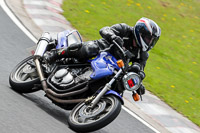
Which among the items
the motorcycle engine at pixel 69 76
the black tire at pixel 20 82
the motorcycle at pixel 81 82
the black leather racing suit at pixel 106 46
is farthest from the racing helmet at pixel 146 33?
the black tire at pixel 20 82

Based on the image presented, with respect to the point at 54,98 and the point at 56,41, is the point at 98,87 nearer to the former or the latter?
the point at 54,98

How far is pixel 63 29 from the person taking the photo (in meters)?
9.98

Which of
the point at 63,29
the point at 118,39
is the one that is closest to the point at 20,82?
the point at 118,39

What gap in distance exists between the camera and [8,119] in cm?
478

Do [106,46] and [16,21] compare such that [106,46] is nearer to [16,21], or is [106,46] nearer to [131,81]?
[131,81]

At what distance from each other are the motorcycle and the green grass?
302 cm

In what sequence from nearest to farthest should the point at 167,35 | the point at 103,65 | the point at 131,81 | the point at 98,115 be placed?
the point at 98,115
the point at 131,81
the point at 103,65
the point at 167,35

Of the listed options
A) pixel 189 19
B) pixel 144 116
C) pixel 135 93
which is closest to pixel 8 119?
pixel 135 93

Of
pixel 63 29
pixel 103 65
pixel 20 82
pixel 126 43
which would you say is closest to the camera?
pixel 103 65

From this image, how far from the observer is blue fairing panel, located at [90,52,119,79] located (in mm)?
5363

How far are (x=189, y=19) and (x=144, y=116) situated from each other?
8.50m

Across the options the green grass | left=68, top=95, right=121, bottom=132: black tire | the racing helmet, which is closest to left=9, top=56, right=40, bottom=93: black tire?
left=68, top=95, right=121, bottom=132: black tire

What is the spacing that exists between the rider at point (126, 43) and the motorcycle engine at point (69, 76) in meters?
0.20

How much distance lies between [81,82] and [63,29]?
4.64 metres
